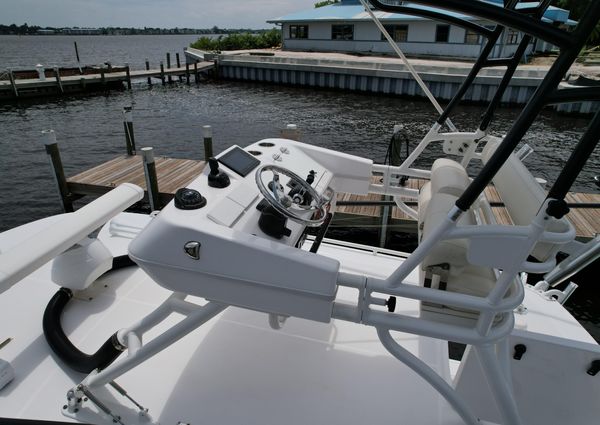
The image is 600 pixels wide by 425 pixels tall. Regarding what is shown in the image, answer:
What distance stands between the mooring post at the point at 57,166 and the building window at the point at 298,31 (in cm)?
2773

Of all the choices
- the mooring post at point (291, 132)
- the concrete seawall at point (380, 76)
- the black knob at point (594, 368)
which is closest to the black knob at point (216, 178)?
the black knob at point (594, 368)

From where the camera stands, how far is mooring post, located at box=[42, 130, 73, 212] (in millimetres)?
7648

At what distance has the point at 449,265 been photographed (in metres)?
2.24

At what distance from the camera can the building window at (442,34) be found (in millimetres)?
25748

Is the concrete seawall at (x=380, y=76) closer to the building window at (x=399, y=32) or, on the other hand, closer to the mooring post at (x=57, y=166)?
the building window at (x=399, y=32)

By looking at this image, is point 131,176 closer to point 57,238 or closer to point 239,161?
point 57,238

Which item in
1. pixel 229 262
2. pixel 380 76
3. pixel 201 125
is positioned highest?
pixel 229 262

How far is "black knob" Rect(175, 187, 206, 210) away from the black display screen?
0.52 m

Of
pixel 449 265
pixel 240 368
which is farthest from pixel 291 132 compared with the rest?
pixel 449 265

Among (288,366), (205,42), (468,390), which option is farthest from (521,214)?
(205,42)

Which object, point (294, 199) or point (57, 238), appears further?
point (57, 238)

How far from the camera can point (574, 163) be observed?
1.50 meters

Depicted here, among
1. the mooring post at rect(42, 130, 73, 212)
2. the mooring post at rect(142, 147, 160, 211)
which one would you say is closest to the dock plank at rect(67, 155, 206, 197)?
the mooring post at rect(42, 130, 73, 212)

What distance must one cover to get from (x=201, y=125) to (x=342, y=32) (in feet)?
57.0
